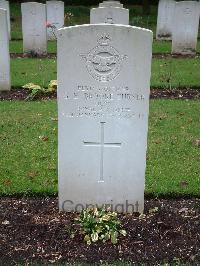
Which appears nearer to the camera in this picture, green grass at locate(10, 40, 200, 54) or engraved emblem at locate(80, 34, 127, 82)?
engraved emblem at locate(80, 34, 127, 82)

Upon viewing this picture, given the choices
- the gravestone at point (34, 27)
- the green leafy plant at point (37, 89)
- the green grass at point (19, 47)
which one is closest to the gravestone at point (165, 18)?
the green grass at point (19, 47)

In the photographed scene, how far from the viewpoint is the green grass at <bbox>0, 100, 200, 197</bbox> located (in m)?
5.24

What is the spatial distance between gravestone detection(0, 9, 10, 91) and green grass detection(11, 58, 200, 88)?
464 mm

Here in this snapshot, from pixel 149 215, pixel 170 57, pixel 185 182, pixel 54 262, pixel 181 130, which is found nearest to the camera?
pixel 54 262

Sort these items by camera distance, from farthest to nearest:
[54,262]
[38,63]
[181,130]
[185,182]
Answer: [38,63], [181,130], [185,182], [54,262]

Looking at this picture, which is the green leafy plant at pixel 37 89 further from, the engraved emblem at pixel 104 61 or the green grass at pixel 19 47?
the green grass at pixel 19 47

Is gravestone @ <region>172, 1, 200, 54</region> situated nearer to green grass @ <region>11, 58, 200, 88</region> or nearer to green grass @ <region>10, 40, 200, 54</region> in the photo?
green grass @ <region>10, 40, 200, 54</region>

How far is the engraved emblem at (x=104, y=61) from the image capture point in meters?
4.02

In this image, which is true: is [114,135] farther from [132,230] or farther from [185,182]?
[185,182]

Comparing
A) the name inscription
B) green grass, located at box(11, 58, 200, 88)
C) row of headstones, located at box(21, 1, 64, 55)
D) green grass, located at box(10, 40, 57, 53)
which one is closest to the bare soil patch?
the name inscription

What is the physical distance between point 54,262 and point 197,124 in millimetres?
4279

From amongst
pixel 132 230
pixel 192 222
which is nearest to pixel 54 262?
pixel 132 230

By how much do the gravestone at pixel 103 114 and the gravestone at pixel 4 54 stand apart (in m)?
5.45

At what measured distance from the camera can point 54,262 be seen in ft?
12.7
